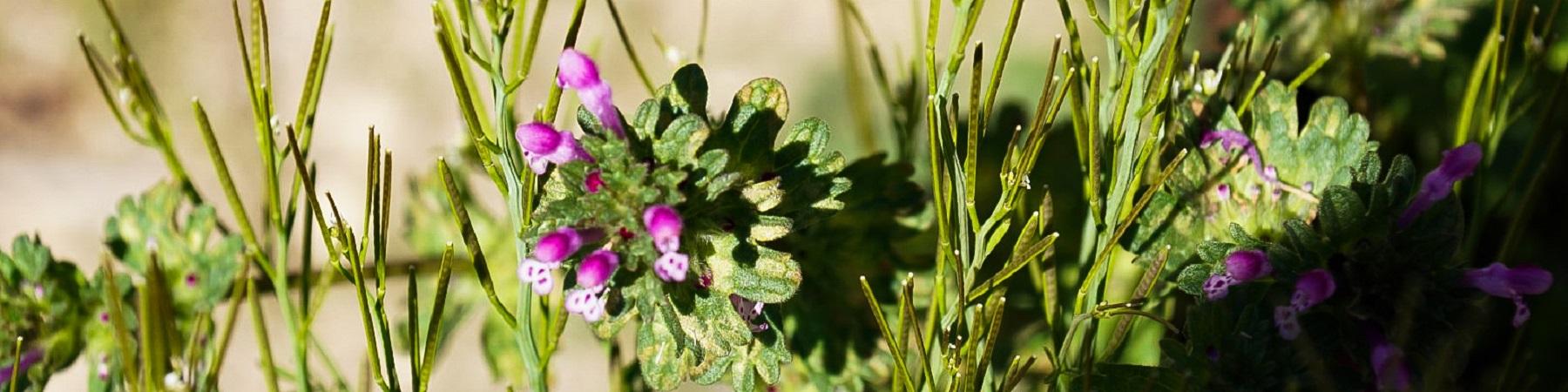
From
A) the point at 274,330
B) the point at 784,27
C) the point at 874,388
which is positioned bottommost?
the point at 874,388

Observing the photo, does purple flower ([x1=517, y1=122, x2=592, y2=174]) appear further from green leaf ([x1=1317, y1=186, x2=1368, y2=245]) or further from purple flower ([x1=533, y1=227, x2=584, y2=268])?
green leaf ([x1=1317, y1=186, x2=1368, y2=245])

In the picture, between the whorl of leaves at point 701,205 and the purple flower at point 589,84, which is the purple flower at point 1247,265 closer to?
the whorl of leaves at point 701,205

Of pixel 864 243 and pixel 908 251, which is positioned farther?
pixel 908 251

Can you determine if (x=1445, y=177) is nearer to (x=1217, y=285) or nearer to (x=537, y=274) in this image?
(x=1217, y=285)

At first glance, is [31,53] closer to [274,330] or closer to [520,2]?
[274,330]

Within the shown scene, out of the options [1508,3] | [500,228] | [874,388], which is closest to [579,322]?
[500,228]

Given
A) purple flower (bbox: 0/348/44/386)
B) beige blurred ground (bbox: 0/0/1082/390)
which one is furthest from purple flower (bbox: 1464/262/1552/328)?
purple flower (bbox: 0/348/44/386)
